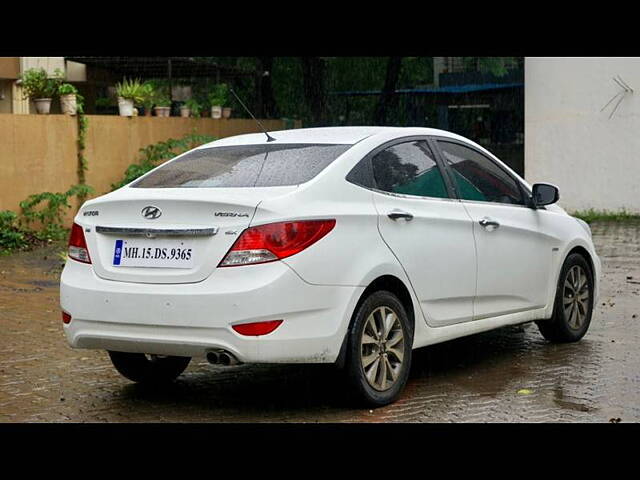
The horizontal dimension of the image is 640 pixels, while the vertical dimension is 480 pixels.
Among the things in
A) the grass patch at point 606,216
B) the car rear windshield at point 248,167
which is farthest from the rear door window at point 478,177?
the grass patch at point 606,216

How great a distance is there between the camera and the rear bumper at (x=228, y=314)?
6.03m

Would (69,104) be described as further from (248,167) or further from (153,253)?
(153,253)

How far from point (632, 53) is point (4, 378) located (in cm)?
1692

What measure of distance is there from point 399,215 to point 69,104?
42.0 ft

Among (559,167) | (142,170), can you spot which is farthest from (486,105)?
(142,170)

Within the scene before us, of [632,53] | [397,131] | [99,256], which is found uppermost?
[632,53]

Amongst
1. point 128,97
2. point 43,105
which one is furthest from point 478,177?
point 128,97

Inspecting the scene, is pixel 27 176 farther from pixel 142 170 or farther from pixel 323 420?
pixel 323 420

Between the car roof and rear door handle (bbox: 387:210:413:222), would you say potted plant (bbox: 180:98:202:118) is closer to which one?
the car roof

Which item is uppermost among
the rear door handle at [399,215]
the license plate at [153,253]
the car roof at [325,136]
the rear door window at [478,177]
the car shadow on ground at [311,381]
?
the car roof at [325,136]

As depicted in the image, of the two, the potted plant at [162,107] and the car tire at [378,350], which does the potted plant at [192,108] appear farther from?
the car tire at [378,350]

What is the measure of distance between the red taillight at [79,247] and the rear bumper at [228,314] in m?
0.27

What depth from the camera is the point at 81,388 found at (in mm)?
7426

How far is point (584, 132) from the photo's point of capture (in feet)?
74.7
